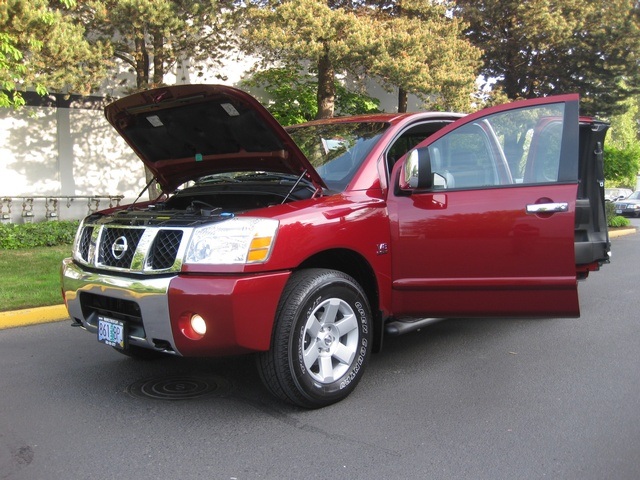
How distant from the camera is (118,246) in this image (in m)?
3.71

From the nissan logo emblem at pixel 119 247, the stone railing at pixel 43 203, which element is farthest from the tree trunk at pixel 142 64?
the nissan logo emblem at pixel 119 247

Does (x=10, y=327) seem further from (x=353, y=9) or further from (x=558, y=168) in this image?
(x=353, y=9)

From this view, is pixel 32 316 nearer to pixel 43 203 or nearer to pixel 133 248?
pixel 133 248

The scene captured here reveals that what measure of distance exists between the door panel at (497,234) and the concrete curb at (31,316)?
12.4 feet

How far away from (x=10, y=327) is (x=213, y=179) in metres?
2.76

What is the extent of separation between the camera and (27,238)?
10602 millimetres

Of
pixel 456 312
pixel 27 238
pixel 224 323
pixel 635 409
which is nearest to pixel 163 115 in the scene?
pixel 224 323

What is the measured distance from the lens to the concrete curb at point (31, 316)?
5832 mm

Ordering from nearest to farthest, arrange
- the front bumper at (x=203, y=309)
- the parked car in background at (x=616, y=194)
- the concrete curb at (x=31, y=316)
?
1. the front bumper at (x=203, y=309)
2. the concrete curb at (x=31, y=316)
3. the parked car in background at (x=616, y=194)

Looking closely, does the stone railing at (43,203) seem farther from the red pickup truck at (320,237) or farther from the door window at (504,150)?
the door window at (504,150)

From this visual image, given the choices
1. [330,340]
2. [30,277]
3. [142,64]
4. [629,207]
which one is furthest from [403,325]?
[629,207]

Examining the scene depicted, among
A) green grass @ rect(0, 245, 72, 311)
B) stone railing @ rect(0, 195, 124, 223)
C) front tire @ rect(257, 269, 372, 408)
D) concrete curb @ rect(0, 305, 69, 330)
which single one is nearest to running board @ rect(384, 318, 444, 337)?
front tire @ rect(257, 269, 372, 408)

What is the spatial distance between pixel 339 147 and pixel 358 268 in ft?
3.25

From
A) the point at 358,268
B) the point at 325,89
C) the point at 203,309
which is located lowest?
the point at 203,309
